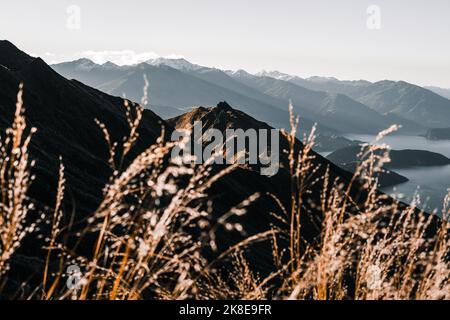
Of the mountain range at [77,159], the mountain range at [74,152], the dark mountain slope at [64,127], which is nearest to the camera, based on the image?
the mountain range at [77,159]

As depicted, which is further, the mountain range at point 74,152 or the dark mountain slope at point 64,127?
the dark mountain slope at point 64,127

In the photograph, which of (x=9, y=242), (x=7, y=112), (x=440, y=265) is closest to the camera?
(x=9, y=242)

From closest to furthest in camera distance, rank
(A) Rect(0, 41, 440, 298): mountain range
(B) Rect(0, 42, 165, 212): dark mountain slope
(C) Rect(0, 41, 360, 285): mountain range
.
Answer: (A) Rect(0, 41, 440, 298): mountain range < (C) Rect(0, 41, 360, 285): mountain range < (B) Rect(0, 42, 165, 212): dark mountain slope

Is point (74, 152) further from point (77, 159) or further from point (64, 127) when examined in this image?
point (64, 127)

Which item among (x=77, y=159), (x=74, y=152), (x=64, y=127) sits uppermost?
(x=64, y=127)

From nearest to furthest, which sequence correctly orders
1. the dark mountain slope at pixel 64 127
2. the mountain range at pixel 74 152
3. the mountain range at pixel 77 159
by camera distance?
the mountain range at pixel 77 159
the mountain range at pixel 74 152
the dark mountain slope at pixel 64 127

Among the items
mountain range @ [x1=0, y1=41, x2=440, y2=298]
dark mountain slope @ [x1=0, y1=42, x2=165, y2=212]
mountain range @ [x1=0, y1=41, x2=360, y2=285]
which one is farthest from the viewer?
dark mountain slope @ [x1=0, y1=42, x2=165, y2=212]

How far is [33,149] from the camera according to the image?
34.1 metres

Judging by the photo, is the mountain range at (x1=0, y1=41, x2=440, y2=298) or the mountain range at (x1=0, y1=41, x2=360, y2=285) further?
the mountain range at (x1=0, y1=41, x2=360, y2=285)

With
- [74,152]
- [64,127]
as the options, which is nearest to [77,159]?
[74,152]
